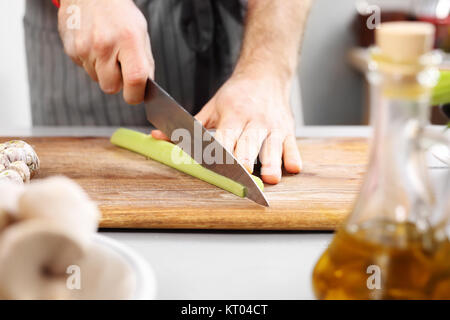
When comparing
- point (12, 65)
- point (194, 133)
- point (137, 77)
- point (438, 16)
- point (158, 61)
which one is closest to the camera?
point (194, 133)

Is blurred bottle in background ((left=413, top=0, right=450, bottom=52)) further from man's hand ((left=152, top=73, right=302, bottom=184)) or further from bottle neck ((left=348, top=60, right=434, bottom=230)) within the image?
bottle neck ((left=348, top=60, right=434, bottom=230))

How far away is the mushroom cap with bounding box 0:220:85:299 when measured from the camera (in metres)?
0.40

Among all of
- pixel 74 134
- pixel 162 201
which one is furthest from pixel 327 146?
pixel 74 134

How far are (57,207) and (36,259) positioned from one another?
1.7 inches

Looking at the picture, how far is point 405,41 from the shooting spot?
0.41m

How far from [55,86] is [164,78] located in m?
0.31

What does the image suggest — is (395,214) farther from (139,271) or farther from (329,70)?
(329,70)

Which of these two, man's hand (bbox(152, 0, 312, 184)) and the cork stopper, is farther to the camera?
man's hand (bbox(152, 0, 312, 184))

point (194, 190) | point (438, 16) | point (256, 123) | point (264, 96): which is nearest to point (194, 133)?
point (194, 190)

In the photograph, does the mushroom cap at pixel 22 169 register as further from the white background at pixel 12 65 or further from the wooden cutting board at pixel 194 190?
the white background at pixel 12 65

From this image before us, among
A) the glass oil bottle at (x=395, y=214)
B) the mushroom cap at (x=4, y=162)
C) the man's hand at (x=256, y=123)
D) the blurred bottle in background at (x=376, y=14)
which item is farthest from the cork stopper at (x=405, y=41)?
the blurred bottle in background at (x=376, y=14)

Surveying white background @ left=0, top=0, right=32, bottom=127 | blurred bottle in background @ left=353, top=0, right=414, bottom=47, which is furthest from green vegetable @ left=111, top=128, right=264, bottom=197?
blurred bottle in background @ left=353, top=0, right=414, bottom=47

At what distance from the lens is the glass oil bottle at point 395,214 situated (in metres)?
0.44

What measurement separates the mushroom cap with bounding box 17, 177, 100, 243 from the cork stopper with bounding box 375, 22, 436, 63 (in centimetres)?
26
